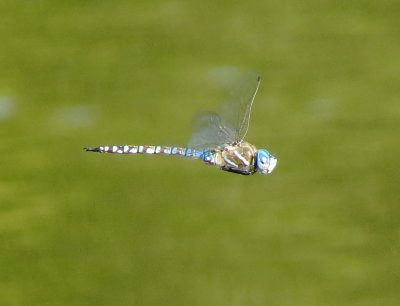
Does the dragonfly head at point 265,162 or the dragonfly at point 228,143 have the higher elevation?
the dragonfly at point 228,143

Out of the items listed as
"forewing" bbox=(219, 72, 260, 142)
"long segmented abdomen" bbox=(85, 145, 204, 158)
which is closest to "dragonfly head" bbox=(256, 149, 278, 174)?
"forewing" bbox=(219, 72, 260, 142)

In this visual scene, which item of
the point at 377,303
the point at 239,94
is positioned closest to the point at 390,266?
the point at 377,303

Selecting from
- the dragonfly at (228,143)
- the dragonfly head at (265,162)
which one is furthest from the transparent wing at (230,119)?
the dragonfly head at (265,162)

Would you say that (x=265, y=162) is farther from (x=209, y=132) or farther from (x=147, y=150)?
(x=147, y=150)

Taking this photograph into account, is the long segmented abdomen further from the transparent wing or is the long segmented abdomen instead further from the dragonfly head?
the dragonfly head

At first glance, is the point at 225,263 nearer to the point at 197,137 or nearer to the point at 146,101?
the point at 197,137

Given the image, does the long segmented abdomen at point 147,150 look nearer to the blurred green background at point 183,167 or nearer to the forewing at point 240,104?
the blurred green background at point 183,167

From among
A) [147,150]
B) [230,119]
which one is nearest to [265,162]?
[230,119]
